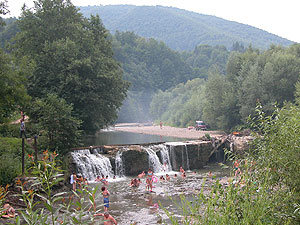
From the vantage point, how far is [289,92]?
44.3 metres

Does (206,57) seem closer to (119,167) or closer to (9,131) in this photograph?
(119,167)

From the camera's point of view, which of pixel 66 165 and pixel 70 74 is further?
pixel 70 74

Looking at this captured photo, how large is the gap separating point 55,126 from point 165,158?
30.8ft

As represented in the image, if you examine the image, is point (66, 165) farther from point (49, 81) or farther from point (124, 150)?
point (49, 81)

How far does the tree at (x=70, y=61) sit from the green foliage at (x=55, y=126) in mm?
3005

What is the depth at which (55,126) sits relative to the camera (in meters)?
24.3

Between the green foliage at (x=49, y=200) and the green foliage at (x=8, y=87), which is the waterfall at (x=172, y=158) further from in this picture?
the green foliage at (x=49, y=200)

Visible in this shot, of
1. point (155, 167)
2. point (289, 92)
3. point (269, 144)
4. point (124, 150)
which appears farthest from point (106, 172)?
point (289, 92)

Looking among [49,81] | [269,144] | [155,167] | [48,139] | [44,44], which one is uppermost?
[44,44]

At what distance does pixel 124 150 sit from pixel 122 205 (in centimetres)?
906

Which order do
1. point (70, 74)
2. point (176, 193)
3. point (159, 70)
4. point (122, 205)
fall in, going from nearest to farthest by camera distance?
point (122, 205)
point (176, 193)
point (70, 74)
point (159, 70)

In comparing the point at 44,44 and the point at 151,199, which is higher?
the point at 44,44

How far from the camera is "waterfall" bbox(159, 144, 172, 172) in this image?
28592 mm

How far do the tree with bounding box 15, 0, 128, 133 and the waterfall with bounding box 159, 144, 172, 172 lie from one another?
6.19 metres
